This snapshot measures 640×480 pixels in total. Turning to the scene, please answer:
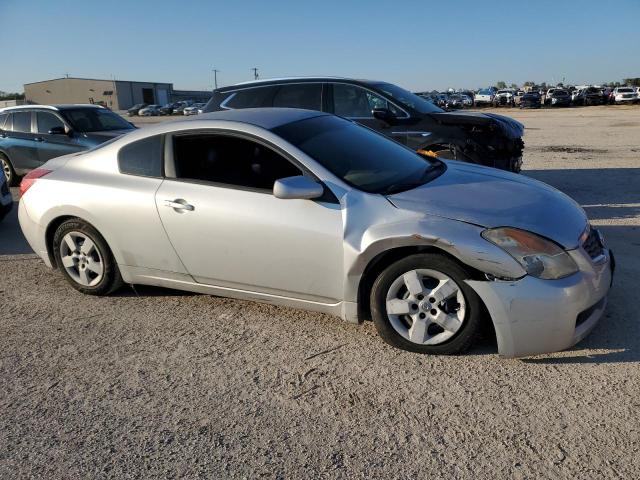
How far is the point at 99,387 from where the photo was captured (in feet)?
10.8

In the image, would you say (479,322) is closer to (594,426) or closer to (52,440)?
(594,426)

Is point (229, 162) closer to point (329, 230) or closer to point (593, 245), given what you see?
point (329, 230)


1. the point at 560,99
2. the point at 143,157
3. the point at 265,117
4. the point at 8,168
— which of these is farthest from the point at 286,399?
the point at 560,99

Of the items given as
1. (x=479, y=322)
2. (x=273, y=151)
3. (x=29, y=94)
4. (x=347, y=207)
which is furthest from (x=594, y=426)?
(x=29, y=94)

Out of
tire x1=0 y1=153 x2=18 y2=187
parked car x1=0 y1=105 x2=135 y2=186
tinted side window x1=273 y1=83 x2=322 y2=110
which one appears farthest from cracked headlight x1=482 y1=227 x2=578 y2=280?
tire x1=0 y1=153 x2=18 y2=187

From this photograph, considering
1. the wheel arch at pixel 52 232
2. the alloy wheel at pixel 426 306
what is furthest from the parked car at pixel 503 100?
the alloy wheel at pixel 426 306

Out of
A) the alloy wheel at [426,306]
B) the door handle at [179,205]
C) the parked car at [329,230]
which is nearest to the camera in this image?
the parked car at [329,230]

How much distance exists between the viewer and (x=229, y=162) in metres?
4.08

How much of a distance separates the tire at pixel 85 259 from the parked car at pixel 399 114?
3.90 meters

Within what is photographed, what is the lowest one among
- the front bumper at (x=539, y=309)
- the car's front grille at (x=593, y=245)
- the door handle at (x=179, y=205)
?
the front bumper at (x=539, y=309)

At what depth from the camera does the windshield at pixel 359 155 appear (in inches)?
150

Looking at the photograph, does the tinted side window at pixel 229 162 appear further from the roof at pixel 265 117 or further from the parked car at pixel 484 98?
the parked car at pixel 484 98

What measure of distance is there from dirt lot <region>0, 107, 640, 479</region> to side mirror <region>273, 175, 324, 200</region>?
1020 millimetres

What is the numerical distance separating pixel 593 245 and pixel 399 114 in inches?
176
